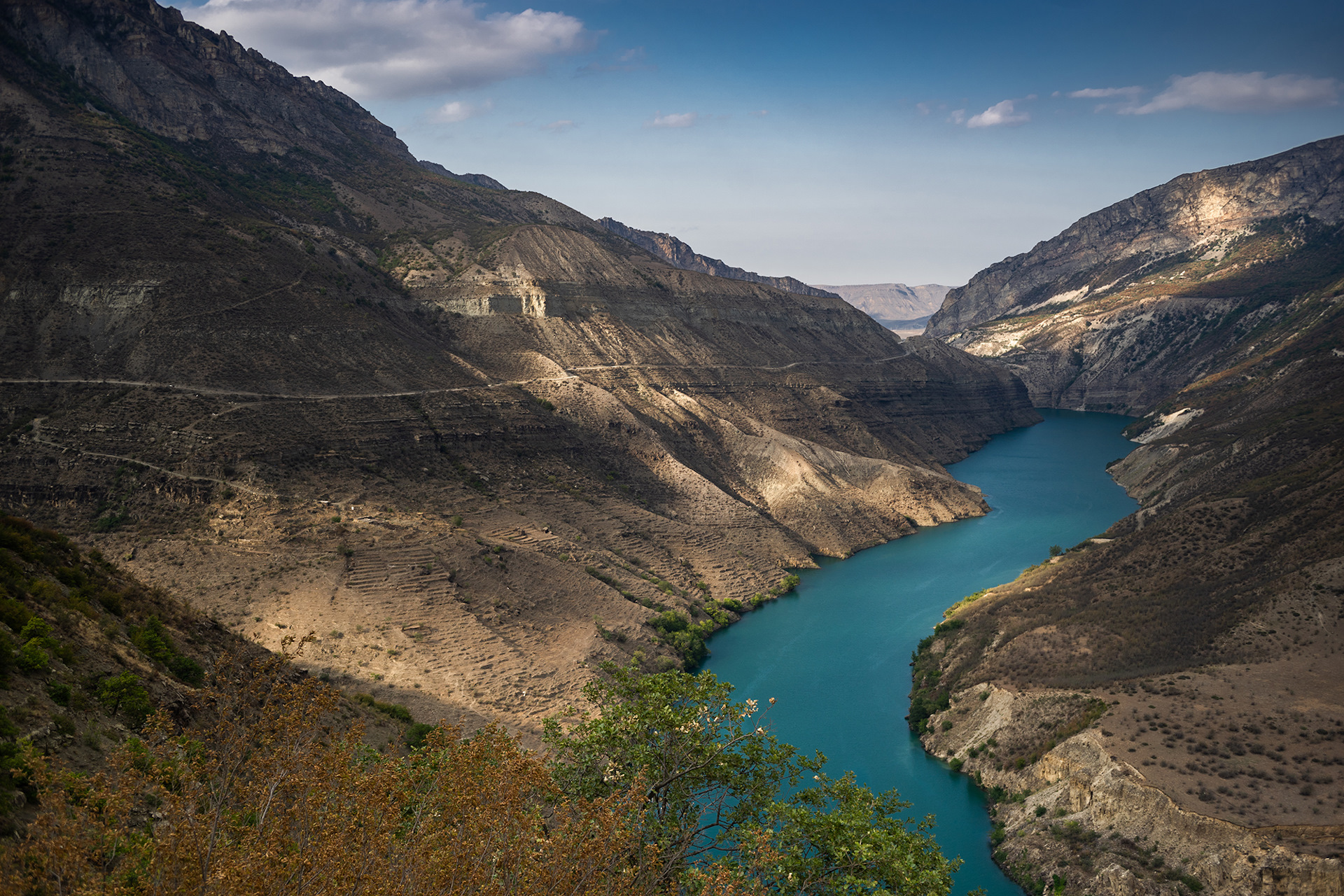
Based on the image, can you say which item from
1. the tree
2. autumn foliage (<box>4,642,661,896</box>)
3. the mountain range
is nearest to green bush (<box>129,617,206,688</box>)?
the mountain range

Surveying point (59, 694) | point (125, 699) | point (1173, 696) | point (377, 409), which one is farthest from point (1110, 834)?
point (377, 409)

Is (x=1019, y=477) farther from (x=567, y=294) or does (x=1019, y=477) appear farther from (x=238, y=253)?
(x=238, y=253)

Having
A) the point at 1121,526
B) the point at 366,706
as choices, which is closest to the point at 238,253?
the point at 366,706

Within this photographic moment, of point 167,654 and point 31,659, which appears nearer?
point 31,659

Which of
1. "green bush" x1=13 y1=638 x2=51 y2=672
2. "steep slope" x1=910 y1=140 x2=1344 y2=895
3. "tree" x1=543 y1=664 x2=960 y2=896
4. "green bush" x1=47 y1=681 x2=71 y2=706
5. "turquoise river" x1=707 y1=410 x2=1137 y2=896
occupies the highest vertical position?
"green bush" x1=13 y1=638 x2=51 y2=672

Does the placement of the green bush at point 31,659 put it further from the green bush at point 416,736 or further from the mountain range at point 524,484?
the green bush at point 416,736

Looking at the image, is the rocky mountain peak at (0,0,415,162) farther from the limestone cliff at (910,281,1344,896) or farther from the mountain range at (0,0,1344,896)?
the limestone cliff at (910,281,1344,896)

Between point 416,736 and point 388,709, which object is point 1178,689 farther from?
point 388,709
